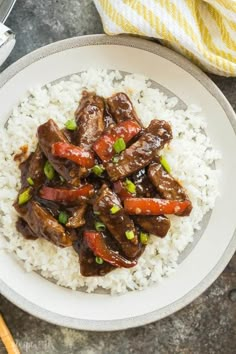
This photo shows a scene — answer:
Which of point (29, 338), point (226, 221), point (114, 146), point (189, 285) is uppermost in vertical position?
point (114, 146)

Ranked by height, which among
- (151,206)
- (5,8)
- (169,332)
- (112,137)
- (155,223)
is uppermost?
(5,8)

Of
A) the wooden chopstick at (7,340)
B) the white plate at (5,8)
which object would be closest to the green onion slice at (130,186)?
the wooden chopstick at (7,340)

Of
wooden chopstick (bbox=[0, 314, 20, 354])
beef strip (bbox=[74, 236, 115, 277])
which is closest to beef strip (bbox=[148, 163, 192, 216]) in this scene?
beef strip (bbox=[74, 236, 115, 277])

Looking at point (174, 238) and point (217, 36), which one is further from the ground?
point (217, 36)

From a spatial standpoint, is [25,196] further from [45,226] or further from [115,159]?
[115,159]

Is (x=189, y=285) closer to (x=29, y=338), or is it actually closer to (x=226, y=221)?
(x=226, y=221)

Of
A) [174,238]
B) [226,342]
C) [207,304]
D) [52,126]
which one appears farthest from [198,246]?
[52,126]

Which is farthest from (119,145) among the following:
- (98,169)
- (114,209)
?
(114,209)
